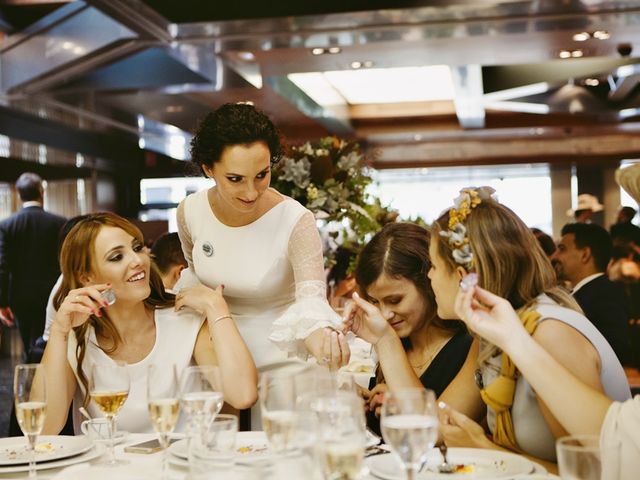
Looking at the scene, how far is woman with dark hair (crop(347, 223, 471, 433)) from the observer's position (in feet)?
9.41

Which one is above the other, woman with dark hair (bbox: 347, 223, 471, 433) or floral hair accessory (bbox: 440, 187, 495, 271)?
floral hair accessory (bbox: 440, 187, 495, 271)

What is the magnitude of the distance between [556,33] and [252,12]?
2.17 metres

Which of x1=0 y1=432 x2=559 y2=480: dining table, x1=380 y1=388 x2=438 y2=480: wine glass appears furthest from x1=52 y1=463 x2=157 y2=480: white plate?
x1=380 y1=388 x2=438 y2=480: wine glass

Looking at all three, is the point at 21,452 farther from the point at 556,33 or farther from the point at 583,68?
the point at 583,68

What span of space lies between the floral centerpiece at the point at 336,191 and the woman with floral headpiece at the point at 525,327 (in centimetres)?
216

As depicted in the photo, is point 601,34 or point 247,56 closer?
point 601,34

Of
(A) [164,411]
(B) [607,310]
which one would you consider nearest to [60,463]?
(A) [164,411]

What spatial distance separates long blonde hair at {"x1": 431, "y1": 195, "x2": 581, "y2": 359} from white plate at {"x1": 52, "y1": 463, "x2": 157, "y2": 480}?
938 millimetres

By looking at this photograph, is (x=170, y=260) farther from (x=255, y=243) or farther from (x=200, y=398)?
(x=200, y=398)

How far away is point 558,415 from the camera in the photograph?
188 centimetres

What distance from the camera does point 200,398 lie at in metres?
1.82

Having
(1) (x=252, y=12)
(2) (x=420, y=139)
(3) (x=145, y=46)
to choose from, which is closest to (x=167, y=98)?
(3) (x=145, y=46)

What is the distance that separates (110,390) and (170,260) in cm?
258

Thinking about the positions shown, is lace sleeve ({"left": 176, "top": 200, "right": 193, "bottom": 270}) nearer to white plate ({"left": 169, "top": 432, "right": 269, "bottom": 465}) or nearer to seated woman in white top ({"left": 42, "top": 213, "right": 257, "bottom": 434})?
seated woman in white top ({"left": 42, "top": 213, "right": 257, "bottom": 434})
